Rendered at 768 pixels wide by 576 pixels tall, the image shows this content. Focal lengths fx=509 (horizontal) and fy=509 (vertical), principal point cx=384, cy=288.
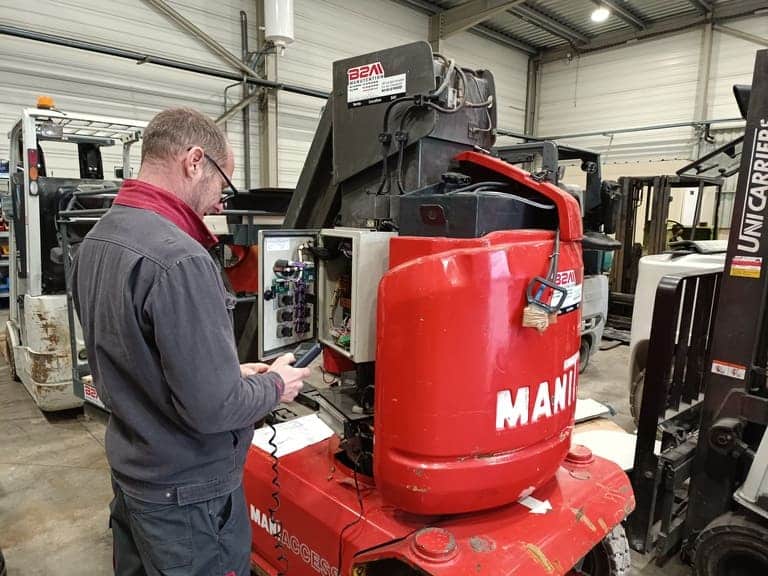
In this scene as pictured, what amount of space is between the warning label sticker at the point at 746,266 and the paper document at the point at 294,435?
195 centimetres

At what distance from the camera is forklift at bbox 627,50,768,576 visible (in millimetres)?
2117

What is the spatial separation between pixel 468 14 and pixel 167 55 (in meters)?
5.46

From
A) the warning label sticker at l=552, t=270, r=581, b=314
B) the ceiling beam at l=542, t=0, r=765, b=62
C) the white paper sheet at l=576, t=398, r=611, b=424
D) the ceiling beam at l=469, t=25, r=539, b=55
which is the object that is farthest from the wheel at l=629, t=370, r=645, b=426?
the ceiling beam at l=469, t=25, r=539, b=55

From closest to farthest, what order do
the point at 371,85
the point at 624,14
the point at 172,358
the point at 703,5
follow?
1. the point at 172,358
2. the point at 371,85
3. the point at 703,5
4. the point at 624,14

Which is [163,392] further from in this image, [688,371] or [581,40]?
[581,40]

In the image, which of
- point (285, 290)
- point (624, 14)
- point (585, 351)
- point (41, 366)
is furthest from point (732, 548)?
point (624, 14)

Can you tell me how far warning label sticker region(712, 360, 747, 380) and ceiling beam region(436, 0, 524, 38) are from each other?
26.3 feet

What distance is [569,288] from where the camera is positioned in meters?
1.64

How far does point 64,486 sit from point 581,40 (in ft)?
40.9

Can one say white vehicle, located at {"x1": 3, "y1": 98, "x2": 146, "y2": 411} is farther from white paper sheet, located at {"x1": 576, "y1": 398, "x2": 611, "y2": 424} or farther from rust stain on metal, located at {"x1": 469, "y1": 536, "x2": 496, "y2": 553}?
white paper sheet, located at {"x1": 576, "y1": 398, "x2": 611, "y2": 424}

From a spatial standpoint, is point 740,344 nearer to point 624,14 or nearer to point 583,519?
point 583,519

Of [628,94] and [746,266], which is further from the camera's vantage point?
[628,94]

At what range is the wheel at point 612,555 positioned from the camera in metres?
1.96

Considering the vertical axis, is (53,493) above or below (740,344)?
below
